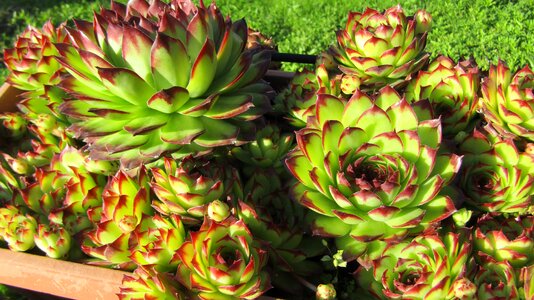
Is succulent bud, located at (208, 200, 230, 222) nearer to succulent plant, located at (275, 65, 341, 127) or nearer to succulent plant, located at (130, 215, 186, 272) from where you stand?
succulent plant, located at (130, 215, 186, 272)

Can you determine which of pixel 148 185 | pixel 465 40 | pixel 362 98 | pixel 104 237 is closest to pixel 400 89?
pixel 362 98

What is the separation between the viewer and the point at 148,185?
3.71 ft

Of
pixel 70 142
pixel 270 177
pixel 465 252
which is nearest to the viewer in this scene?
pixel 465 252

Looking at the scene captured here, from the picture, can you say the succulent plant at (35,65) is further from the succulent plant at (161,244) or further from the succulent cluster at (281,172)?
the succulent plant at (161,244)

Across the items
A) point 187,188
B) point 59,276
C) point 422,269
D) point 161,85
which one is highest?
point 161,85

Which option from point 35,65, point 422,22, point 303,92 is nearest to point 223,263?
point 303,92

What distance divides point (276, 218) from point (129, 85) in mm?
399

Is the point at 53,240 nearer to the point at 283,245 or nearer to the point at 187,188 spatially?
the point at 187,188

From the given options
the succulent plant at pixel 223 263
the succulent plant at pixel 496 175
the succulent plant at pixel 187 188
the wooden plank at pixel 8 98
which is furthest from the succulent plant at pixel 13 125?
the succulent plant at pixel 496 175

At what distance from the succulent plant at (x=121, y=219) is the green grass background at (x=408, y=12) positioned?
138cm

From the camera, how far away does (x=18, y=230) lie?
1194mm

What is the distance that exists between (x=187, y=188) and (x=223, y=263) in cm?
17

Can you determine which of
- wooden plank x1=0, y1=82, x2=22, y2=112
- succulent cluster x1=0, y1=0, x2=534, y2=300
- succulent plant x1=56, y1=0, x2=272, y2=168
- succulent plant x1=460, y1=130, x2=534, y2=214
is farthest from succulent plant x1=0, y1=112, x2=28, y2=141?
succulent plant x1=460, y1=130, x2=534, y2=214

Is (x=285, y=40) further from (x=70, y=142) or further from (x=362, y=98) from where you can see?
(x=362, y=98)
